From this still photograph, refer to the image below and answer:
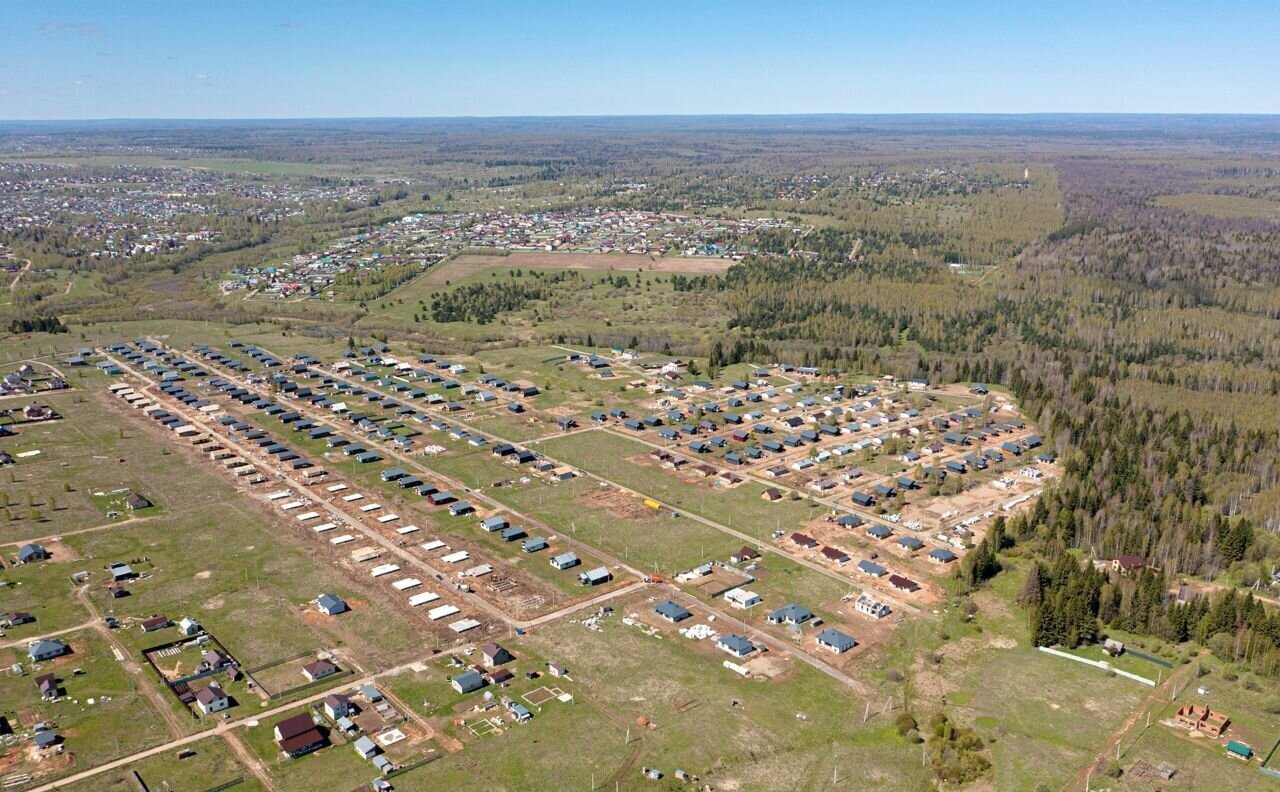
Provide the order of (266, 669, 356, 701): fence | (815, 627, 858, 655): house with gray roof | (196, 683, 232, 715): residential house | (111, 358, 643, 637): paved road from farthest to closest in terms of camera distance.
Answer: (111, 358, 643, 637): paved road, (815, 627, 858, 655): house with gray roof, (266, 669, 356, 701): fence, (196, 683, 232, 715): residential house

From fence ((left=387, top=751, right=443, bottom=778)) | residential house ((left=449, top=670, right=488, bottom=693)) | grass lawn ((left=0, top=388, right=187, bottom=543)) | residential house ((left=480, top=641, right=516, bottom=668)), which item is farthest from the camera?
grass lawn ((left=0, top=388, right=187, bottom=543))

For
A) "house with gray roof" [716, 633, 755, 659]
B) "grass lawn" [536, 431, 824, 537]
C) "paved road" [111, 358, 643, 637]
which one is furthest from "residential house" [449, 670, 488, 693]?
"grass lawn" [536, 431, 824, 537]

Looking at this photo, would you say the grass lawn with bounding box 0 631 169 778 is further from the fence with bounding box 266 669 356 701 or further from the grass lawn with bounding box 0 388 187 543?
the grass lawn with bounding box 0 388 187 543

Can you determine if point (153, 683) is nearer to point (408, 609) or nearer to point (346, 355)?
point (408, 609)

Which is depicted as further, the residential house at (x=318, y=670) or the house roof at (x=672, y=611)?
the house roof at (x=672, y=611)

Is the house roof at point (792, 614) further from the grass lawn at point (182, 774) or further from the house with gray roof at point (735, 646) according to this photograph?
the grass lawn at point (182, 774)

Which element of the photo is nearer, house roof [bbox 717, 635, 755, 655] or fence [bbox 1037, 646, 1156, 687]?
fence [bbox 1037, 646, 1156, 687]

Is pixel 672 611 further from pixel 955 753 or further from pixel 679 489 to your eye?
pixel 679 489

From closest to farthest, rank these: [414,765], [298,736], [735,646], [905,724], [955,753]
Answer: [414,765] < [955,753] < [298,736] < [905,724] < [735,646]

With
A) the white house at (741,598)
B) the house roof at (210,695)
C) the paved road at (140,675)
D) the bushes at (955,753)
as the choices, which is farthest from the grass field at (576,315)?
the bushes at (955,753)

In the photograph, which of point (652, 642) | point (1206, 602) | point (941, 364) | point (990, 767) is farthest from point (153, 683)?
point (941, 364)

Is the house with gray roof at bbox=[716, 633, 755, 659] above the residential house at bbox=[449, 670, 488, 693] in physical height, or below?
below

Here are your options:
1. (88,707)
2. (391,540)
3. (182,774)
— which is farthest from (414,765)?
(391,540)
